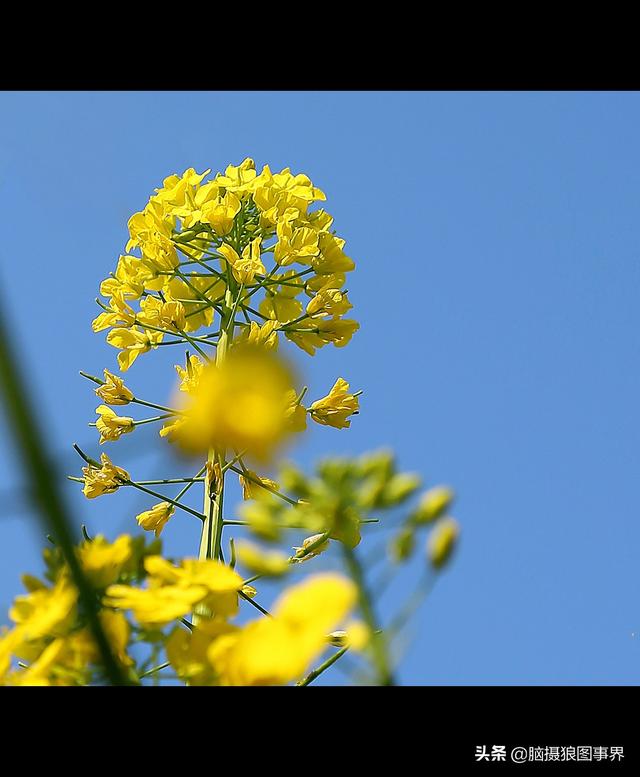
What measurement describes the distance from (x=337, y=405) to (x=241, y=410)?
233 centimetres

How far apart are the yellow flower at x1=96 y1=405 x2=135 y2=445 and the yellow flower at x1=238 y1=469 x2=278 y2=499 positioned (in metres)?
0.50

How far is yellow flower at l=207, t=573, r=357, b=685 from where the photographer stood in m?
0.57

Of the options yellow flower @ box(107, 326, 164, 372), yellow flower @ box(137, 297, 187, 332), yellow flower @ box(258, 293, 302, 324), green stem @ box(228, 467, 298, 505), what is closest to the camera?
green stem @ box(228, 467, 298, 505)

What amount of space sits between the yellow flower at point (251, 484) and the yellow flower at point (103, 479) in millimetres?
413

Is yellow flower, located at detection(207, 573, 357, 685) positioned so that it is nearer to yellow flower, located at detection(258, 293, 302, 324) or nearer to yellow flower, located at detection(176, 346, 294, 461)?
yellow flower, located at detection(176, 346, 294, 461)

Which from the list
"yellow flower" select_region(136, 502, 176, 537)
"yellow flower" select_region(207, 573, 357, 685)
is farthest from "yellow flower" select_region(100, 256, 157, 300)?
"yellow flower" select_region(207, 573, 357, 685)

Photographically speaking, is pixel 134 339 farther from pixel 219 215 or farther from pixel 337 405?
pixel 337 405

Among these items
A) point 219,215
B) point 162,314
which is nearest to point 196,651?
Result: point 162,314

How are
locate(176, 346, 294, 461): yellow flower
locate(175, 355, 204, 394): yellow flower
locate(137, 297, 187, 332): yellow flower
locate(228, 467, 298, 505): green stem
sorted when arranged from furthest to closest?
Answer: 1. locate(137, 297, 187, 332): yellow flower
2. locate(228, 467, 298, 505): green stem
3. locate(175, 355, 204, 394): yellow flower
4. locate(176, 346, 294, 461): yellow flower

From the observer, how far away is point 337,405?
111 inches
